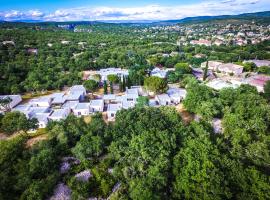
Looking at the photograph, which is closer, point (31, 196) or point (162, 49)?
point (31, 196)

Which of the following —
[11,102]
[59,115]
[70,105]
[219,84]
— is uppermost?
[11,102]

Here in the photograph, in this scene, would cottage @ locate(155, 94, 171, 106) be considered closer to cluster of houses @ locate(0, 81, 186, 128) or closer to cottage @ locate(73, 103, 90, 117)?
cluster of houses @ locate(0, 81, 186, 128)

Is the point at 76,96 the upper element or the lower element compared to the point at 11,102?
lower

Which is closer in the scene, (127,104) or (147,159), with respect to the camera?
(147,159)

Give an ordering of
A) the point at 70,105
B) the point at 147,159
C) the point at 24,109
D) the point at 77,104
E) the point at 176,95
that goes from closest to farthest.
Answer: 1. the point at 147,159
2. the point at 24,109
3. the point at 70,105
4. the point at 77,104
5. the point at 176,95

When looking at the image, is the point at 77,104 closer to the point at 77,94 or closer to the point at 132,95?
the point at 77,94

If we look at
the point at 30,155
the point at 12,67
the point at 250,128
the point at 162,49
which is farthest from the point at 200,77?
the point at 12,67

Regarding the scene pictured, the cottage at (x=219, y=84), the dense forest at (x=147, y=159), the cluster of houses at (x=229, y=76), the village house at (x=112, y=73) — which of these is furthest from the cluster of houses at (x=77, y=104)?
the cluster of houses at (x=229, y=76)

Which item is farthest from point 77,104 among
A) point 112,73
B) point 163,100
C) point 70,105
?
point 112,73

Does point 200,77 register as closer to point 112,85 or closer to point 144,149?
point 112,85
